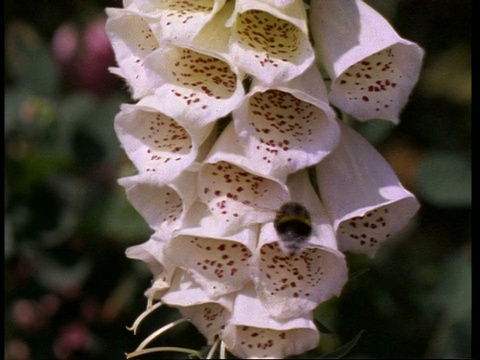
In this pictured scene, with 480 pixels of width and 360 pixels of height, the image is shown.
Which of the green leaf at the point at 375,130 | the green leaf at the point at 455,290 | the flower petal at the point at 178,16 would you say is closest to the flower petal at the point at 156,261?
the flower petal at the point at 178,16

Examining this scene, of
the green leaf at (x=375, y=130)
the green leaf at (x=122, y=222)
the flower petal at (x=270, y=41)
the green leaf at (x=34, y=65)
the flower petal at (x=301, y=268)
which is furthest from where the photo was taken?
the green leaf at (x=34, y=65)

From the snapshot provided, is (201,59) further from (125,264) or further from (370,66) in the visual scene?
(125,264)

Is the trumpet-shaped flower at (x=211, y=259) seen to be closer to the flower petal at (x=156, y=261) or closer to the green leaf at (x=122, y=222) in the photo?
the flower petal at (x=156, y=261)

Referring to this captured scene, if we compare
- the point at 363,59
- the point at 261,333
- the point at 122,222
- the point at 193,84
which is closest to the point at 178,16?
the point at 193,84

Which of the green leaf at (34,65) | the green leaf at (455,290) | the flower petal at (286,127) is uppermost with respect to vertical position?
the flower petal at (286,127)

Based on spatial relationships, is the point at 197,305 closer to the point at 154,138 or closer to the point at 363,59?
the point at 154,138

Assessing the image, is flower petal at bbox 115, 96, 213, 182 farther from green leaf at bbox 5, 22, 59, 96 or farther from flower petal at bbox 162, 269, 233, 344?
green leaf at bbox 5, 22, 59, 96
